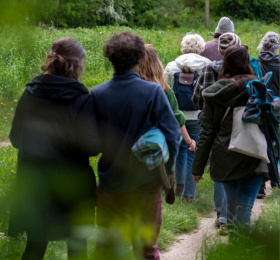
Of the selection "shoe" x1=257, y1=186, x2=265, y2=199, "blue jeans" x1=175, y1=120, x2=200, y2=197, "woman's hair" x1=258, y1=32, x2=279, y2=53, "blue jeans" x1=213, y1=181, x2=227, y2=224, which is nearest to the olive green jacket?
"blue jeans" x1=213, y1=181, x2=227, y2=224

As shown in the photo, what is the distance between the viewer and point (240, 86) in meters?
3.72

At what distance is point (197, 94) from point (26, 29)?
380 cm

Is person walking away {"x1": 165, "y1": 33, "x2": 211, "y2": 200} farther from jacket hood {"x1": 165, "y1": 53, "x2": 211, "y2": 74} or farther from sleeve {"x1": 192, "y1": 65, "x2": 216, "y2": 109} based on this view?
sleeve {"x1": 192, "y1": 65, "x2": 216, "y2": 109}

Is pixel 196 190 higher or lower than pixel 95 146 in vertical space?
lower

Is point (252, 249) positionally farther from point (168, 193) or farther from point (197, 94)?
point (197, 94)

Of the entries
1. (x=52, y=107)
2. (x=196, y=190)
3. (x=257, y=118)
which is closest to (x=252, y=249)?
(x=52, y=107)

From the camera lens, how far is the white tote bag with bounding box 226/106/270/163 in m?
3.64

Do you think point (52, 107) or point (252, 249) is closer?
point (252, 249)

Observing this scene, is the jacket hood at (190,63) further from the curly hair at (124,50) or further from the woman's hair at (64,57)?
the woman's hair at (64,57)

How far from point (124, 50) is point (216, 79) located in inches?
69.7

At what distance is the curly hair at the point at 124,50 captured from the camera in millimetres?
2936

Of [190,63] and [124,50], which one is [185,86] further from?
[124,50]

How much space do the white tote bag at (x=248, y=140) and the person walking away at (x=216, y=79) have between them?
89cm

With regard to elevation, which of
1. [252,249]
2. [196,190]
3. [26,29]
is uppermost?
[26,29]
